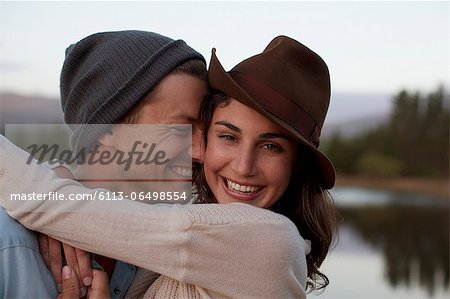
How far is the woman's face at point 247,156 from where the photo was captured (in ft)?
7.25

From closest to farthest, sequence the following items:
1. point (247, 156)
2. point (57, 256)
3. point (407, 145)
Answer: point (57, 256), point (247, 156), point (407, 145)

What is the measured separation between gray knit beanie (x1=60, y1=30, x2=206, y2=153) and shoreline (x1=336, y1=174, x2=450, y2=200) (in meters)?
24.5

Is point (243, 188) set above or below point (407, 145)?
above

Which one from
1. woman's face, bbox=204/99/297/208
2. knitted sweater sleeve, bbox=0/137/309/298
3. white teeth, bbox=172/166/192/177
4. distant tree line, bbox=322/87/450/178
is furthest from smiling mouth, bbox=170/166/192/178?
distant tree line, bbox=322/87/450/178

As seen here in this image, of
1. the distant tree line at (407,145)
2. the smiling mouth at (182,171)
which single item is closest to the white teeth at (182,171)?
the smiling mouth at (182,171)

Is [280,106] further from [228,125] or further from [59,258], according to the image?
[59,258]

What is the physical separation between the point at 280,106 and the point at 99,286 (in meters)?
0.70

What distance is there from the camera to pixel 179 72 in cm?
233

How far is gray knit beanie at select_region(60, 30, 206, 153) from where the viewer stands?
2.31 m

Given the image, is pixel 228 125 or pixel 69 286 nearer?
pixel 69 286

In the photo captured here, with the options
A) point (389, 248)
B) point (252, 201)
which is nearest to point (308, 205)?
point (252, 201)

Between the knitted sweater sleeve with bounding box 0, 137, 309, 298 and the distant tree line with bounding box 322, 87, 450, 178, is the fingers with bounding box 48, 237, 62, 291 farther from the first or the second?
the distant tree line with bounding box 322, 87, 450, 178

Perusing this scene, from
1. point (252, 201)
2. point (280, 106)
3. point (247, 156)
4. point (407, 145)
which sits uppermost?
point (280, 106)

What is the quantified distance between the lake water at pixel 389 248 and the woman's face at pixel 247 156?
6.07 feet
